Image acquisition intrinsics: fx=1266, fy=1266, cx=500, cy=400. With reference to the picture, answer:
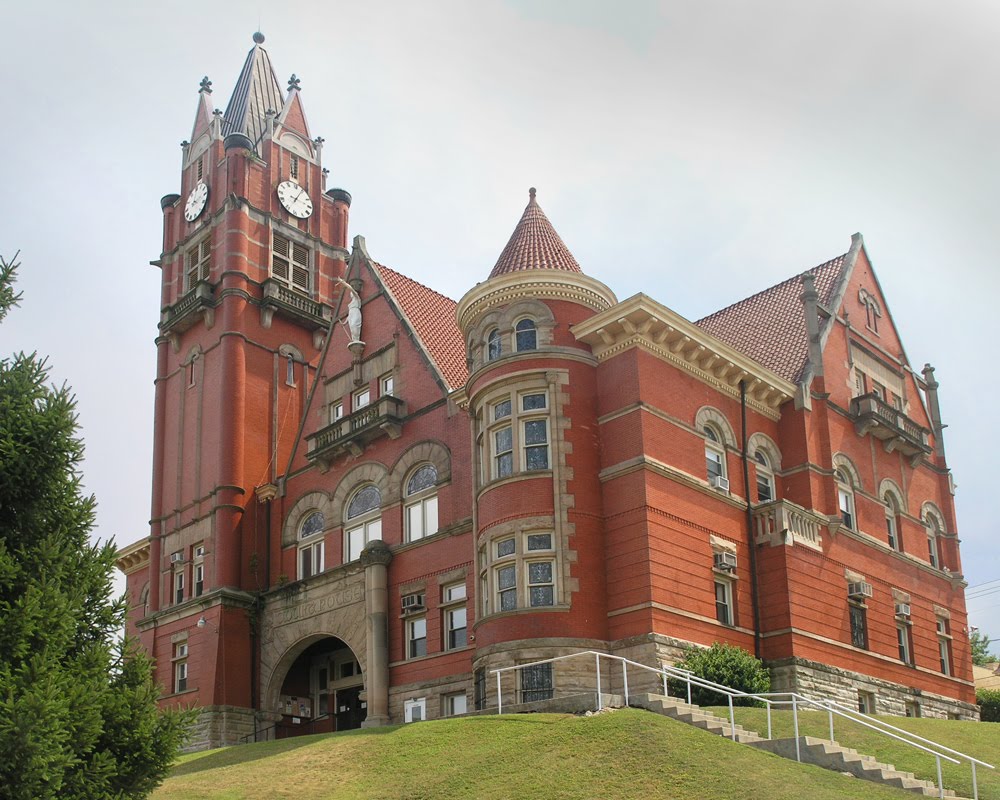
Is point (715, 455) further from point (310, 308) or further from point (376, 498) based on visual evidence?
point (310, 308)

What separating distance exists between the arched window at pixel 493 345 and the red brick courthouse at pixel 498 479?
0.07 m

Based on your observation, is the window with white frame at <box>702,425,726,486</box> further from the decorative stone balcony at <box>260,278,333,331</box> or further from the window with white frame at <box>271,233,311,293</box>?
the window with white frame at <box>271,233,311,293</box>

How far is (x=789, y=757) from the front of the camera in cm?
2389

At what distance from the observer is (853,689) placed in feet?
122

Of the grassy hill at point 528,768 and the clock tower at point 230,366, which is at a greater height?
the clock tower at point 230,366

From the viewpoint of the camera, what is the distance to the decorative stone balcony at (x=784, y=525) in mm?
36500

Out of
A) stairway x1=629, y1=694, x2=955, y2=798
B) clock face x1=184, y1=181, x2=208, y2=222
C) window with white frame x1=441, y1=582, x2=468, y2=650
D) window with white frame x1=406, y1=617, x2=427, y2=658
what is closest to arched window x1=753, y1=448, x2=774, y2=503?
window with white frame x1=441, y1=582, x2=468, y2=650

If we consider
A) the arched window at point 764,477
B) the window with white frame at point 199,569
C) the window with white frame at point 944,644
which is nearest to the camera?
the arched window at point 764,477

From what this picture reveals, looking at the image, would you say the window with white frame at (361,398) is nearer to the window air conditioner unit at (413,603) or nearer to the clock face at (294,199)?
the window air conditioner unit at (413,603)

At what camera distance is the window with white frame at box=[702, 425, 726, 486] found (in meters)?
36.9

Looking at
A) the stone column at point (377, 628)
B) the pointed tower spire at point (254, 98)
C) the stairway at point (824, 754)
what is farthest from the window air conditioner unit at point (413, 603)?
the pointed tower spire at point (254, 98)

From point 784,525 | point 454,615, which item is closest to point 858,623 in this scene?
point 784,525

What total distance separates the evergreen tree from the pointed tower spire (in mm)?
38654

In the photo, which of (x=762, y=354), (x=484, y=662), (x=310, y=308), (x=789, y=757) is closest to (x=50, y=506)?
(x=789, y=757)
